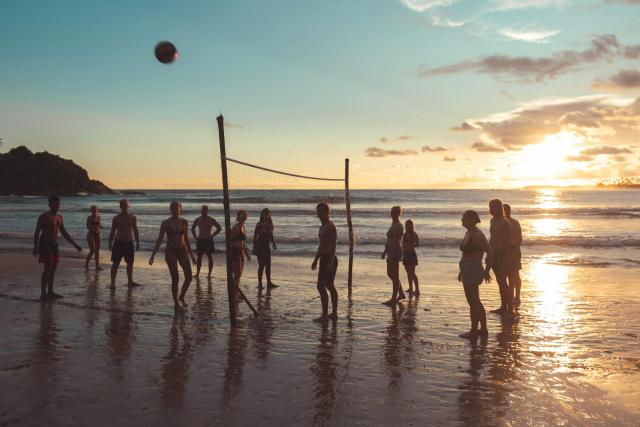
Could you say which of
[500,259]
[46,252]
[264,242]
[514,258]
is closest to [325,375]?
[500,259]

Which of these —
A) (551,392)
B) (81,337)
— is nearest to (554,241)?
(551,392)

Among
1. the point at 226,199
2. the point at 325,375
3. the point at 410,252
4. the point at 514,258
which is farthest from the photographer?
the point at 410,252

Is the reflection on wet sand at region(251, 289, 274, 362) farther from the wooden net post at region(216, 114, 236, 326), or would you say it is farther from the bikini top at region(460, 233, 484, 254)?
the bikini top at region(460, 233, 484, 254)

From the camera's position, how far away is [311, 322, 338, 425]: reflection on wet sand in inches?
191

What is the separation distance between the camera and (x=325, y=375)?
5.87 m

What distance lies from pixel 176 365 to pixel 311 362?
5.37 ft

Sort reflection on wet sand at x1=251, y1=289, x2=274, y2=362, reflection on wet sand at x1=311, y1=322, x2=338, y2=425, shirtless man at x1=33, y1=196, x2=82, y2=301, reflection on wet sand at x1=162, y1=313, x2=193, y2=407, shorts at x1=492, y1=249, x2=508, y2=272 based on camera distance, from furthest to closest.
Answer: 1. shirtless man at x1=33, y1=196, x2=82, y2=301
2. shorts at x1=492, y1=249, x2=508, y2=272
3. reflection on wet sand at x1=251, y1=289, x2=274, y2=362
4. reflection on wet sand at x1=162, y1=313, x2=193, y2=407
5. reflection on wet sand at x1=311, y1=322, x2=338, y2=425

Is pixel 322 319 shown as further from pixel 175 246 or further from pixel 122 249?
pixel 122 249

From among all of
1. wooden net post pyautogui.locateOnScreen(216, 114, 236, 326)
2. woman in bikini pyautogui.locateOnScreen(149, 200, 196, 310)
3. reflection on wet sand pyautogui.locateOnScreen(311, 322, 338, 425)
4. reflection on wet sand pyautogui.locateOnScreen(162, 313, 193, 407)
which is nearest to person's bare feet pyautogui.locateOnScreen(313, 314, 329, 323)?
reflection on wet sand pyautogui.locateOnScreen(311, 322, 338, 425)

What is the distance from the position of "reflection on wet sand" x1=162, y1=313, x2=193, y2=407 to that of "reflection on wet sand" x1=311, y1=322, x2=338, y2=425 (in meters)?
1.38

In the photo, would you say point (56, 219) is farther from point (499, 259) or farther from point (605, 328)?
point (605, 328)

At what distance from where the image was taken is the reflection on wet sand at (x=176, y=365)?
5.21 metres

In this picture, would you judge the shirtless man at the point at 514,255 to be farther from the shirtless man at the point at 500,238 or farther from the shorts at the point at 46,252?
the shorts at the point at 46,252

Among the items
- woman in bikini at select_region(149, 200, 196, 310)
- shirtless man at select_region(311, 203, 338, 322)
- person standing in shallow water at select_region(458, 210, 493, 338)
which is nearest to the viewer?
person standing in shallow water at select_region(458, 210, 493, 338)
